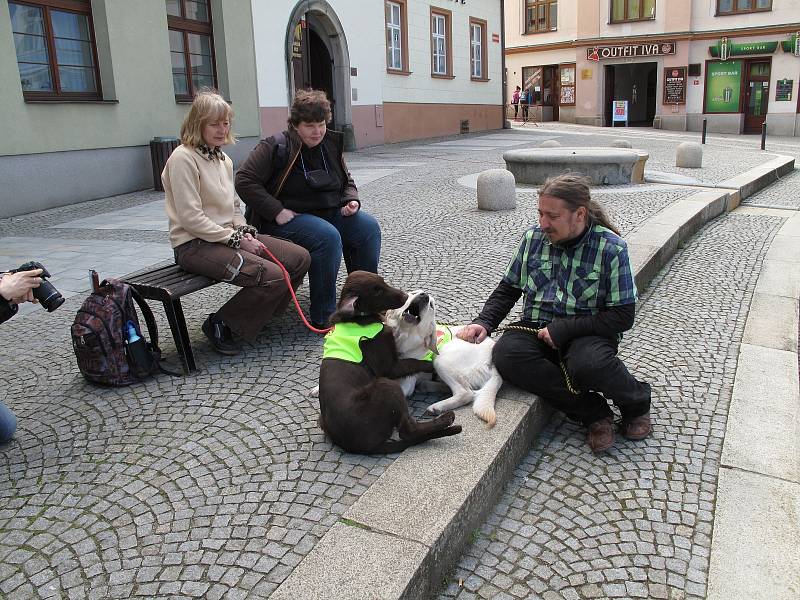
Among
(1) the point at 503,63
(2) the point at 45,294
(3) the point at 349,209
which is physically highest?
(1) the point at 503,63

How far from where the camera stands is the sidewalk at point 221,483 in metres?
2.39

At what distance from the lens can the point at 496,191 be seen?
9.12m

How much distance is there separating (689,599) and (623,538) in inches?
14.1

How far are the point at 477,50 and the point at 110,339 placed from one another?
25901 millimetres

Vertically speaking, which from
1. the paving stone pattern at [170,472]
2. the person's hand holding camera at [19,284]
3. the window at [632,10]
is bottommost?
the paving stone pattern at [170,472]

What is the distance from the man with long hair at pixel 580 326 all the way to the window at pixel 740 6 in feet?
104

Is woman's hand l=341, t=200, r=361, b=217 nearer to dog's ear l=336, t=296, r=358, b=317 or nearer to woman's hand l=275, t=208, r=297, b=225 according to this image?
woman's hand l=275, t=208, r=297, b=225

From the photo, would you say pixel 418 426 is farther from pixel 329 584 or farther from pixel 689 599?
pixel 689 599

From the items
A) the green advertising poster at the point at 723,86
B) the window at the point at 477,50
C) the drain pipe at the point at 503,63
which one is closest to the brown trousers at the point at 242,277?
the window at the point at 477,50

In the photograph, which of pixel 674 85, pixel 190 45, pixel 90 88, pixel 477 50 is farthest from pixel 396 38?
pixel 674 85

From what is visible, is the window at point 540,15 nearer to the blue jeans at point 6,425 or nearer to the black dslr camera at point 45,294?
the black dslr camera at point 45,294

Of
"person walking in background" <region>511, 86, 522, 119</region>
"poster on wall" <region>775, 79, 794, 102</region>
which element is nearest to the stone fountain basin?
"poster on wall" <region>775, 79, 794, 102</region>

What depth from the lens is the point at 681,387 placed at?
13.5ft

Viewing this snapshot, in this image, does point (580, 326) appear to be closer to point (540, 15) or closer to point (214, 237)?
point (214, 237)
